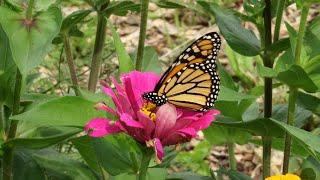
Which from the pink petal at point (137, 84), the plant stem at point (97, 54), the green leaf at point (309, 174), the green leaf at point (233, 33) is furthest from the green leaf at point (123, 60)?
the green leaf at point (309, 174)

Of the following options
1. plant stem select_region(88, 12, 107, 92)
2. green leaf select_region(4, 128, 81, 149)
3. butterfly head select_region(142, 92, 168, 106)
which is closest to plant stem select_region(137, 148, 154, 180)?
butterfly head select_region(142, 92, 168, 106)

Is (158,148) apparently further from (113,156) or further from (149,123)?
(113,156)

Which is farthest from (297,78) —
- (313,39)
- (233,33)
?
(233,33)

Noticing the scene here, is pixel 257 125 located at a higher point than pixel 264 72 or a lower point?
lower

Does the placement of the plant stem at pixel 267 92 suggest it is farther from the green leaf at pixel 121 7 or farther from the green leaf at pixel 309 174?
the green leaf at pixel 121 7

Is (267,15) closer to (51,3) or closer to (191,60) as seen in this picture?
(191,60)
